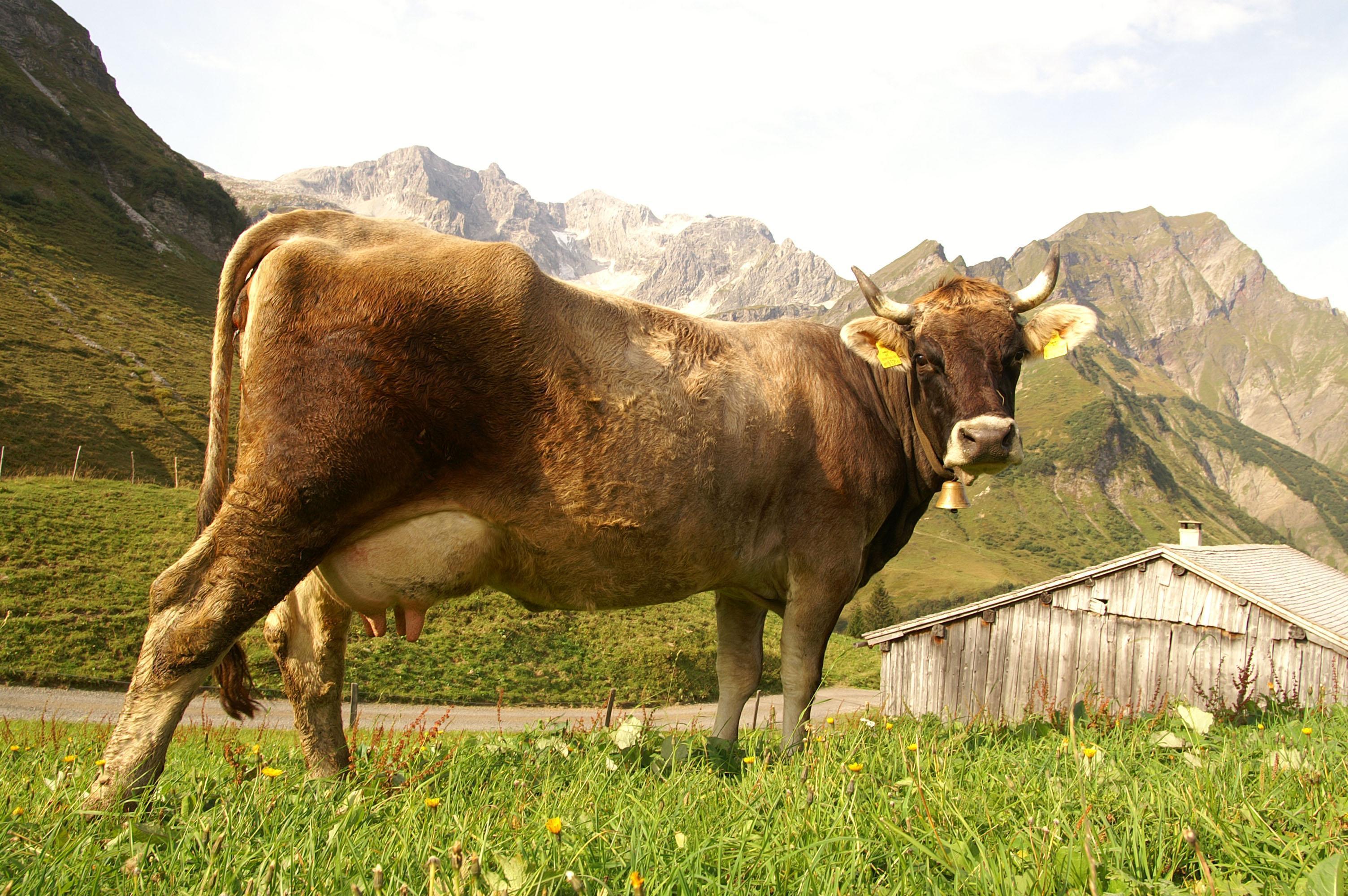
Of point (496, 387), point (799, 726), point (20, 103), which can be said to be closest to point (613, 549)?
point (496, 387)

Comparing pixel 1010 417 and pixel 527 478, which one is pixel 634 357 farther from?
pixel 1010 417

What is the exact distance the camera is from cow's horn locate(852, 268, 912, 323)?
Result: 6.32 metres

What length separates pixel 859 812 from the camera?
3148mm

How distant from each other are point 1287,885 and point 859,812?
1373 mm

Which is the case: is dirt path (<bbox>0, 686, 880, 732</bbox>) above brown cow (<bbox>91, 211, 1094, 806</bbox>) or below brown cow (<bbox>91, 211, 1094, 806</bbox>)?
below

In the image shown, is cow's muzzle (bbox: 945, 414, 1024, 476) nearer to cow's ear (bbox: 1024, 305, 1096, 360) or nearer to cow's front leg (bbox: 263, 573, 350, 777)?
cow's ear (bbox: 1024, 305, 1096, 360)

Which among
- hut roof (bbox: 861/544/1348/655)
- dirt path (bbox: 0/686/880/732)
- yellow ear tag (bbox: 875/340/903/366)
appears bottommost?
dirt path (bbox: 0/686/880/732)

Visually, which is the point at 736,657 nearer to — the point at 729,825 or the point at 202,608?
the point at 729,825

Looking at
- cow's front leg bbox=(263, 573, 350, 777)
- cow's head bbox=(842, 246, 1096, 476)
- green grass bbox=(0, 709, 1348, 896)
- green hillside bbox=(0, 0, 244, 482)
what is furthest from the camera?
green hillside bbox=(0, 0, 244, 482)

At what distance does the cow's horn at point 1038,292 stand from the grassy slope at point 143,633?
67.7 ft

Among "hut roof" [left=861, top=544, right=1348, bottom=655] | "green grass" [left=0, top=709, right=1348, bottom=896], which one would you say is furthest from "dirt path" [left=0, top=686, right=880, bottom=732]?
"green grass" [left=0, top=709, right=1348, bottom=896]

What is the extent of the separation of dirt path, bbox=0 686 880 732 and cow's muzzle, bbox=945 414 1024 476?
399 inches

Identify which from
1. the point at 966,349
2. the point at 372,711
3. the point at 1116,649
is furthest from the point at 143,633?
the point at 1116,649

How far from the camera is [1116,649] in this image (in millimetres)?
24547
